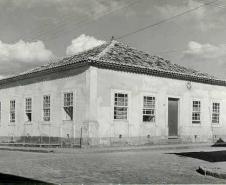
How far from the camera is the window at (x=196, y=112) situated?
2450 centimetres

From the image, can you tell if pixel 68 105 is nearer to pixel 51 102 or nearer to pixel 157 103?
pixel 51 102

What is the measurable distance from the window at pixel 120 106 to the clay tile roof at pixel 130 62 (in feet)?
4.72

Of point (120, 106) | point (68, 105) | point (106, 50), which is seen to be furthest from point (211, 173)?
point (106, 50)

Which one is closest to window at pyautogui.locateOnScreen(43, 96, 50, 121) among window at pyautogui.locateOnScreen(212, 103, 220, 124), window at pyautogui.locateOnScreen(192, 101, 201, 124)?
window at pyautogui.locateOnScreen(192, 101, 201, 124)

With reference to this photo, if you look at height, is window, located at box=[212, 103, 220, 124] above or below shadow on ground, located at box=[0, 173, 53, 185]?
above

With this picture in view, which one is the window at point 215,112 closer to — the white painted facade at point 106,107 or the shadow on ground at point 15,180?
the white painted facade at point 106,107

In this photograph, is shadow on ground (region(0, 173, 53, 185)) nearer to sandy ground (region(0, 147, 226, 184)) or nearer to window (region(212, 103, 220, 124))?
sandy ground (region(0, 147, 226, 184))

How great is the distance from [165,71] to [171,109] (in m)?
2.46

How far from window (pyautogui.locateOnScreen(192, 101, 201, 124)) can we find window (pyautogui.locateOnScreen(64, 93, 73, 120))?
7.99 metres

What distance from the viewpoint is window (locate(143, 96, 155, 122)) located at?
21.8m

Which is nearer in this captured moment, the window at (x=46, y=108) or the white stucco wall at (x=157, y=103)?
the white stucco wall at (x=157, y=103)

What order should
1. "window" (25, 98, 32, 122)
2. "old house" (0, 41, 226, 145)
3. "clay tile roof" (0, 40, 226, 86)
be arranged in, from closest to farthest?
"old house" (0, 41, 226, 145) < "clay tile roof" (0, 40, 226, 86) < "window" (25, 98, 32, 122)

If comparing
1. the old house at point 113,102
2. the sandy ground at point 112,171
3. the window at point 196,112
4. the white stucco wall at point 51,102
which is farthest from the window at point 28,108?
the sandy ground at point 112,171

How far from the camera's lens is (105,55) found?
2078cm
